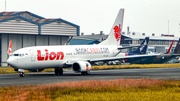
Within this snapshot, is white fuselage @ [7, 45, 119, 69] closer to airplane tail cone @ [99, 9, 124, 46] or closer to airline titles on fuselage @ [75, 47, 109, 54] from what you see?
airline titles on fuselage @ [75, 47, 109, 54]

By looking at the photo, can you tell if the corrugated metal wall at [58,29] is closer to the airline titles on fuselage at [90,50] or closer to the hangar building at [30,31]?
the hangar building at [30,31]

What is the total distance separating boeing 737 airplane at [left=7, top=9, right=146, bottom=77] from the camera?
3753 cm

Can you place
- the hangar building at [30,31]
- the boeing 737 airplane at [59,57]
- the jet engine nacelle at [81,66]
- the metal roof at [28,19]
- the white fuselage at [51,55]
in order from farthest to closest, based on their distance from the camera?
the metal roof at [28,19] → the hangar building at [30,31] → the jet engine nacelle at [81,66] → the boeing 737 airplane at [59,57] → the white fuselage at [51,55]

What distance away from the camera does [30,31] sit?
7650cm

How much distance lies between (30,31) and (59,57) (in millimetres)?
37355

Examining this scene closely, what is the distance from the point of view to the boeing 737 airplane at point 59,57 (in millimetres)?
37531

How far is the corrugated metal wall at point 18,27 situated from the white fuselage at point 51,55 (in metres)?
31.4

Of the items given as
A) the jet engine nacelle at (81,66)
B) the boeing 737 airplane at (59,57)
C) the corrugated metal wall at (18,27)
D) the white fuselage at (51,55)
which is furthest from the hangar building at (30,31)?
the jet engine nacelle at (81,66)

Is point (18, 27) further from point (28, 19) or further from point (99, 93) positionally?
point (99, 93)

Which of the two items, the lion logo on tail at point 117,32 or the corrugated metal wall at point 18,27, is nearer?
the lion logo on tail at point 117,32

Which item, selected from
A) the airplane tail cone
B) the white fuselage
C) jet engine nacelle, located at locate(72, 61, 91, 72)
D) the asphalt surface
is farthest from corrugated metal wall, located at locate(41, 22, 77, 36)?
jet engine nacelle, located at locate(72, 61, 91, 72)

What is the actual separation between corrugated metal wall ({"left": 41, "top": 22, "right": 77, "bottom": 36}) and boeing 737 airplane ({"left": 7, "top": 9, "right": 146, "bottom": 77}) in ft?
105

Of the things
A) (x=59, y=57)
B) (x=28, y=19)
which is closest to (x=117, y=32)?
(x=59, y=57)

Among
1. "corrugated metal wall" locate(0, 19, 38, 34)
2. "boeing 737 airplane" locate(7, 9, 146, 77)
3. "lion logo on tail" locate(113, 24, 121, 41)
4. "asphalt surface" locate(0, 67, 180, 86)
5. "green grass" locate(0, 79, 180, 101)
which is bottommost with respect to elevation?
"asphalt surface" locate(0, 67, 180, 86)
